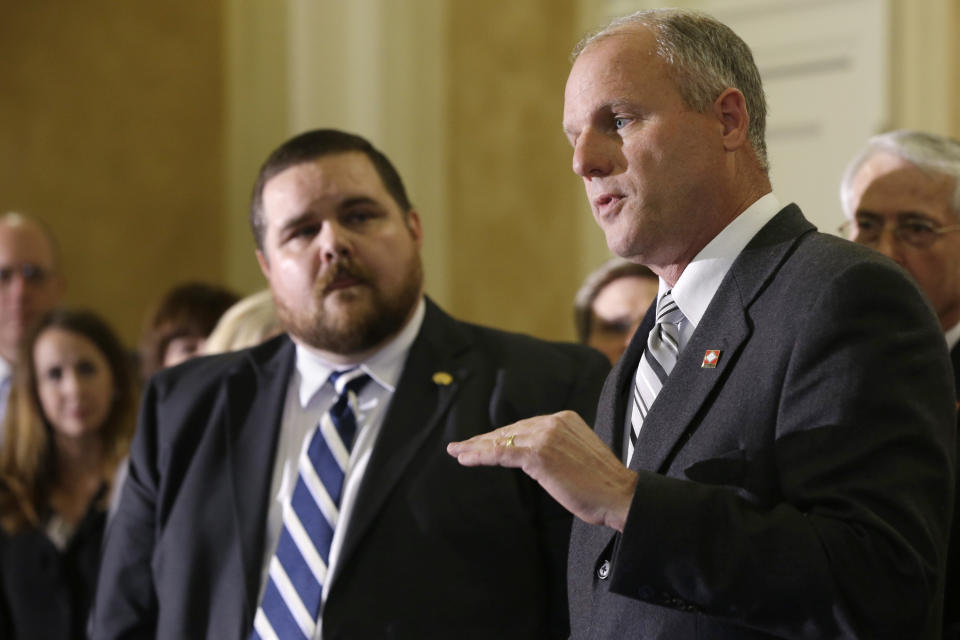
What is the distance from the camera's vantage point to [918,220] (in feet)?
7.72

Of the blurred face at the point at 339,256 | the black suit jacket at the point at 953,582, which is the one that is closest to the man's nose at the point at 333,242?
the blurred face at the point at 339,256

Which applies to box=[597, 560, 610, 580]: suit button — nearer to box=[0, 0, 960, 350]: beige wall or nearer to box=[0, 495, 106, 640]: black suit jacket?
box=[0, 495, 106, 640]: black suit jacket

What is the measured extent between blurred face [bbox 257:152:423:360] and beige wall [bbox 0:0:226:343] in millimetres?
3238

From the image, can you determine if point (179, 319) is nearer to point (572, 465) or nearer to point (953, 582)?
point (953, 582)

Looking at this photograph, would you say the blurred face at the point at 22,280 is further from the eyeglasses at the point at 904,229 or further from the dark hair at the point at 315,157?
the eyeglasses at the point at 904,229

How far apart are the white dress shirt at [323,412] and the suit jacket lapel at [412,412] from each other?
31 millimetres

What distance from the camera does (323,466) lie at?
239cm

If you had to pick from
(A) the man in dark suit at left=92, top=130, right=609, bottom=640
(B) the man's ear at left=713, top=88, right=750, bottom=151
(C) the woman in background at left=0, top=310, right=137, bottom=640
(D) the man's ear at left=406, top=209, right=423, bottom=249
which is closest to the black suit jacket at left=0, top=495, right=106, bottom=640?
(C) the woman in background at left=0, top=310, right=137, bottom=640

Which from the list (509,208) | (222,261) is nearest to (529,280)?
(509,208)

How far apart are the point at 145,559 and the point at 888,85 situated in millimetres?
3739

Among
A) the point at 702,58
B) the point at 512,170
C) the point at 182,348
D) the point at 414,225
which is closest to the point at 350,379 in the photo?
the point at 414,225

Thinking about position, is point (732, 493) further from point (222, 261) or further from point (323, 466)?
point (222, 261)

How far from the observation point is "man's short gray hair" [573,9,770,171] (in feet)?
5.42

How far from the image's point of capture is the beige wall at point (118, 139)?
5.45m
